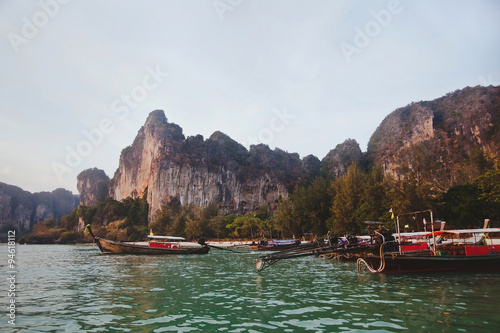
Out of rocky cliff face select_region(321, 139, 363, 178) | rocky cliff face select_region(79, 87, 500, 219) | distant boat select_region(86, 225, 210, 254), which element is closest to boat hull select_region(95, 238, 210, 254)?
distant boat select_region(86, 225, 210, 254)

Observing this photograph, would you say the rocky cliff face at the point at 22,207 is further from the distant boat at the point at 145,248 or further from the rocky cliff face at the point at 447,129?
the rocky cliff face at the point at 447,129

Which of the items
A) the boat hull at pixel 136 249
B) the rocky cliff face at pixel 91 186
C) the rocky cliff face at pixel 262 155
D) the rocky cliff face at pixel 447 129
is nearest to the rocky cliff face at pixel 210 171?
the rocky cliff face at pixel 262 155

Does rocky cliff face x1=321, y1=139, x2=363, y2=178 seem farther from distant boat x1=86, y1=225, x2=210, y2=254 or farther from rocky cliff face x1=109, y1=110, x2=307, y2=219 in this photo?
distant boat x1=86, y1=225, x2=210, y2=254

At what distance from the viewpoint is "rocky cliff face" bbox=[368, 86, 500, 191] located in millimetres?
84762

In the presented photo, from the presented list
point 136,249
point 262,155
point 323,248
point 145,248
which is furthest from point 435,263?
point 262,155

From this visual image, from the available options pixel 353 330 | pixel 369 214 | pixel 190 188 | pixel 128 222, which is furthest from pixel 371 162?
pixel 353 330

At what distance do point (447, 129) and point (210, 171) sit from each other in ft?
275

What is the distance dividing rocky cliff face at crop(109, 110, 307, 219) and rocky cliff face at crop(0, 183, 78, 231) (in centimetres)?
7919

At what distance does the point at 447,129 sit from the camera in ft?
331

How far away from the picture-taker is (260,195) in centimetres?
12250

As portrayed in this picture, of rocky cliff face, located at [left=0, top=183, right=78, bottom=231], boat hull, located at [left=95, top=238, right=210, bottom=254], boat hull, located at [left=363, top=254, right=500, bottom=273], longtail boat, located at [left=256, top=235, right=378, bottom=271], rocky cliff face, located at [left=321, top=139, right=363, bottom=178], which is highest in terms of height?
rocky cliff face, located at [left=321, top=139, right=363, bottom=178]

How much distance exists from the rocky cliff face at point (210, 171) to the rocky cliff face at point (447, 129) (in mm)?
39709

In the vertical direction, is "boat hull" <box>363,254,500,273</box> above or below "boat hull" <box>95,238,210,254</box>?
above

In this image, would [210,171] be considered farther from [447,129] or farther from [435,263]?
[435,263]
